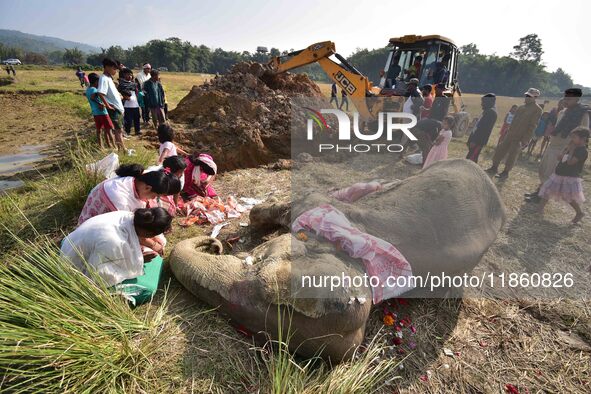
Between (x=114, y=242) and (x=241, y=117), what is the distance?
17.7 feet

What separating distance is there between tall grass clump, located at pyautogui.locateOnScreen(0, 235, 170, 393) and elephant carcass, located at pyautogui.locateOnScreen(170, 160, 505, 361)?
57 cm

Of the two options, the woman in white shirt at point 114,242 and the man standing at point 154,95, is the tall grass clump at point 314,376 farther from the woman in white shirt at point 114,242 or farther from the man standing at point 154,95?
the man standing at point 154,95

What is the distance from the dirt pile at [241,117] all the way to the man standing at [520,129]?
431 cm

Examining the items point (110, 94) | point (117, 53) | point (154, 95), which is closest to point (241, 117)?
point (154, 95)

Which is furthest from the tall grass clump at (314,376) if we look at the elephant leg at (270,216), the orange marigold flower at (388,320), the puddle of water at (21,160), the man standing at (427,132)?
the puddle of water at (21,160)

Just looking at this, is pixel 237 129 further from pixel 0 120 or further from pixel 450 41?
pixel 0 120

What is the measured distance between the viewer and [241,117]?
7.23 m

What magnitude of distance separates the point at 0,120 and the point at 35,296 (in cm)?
1127

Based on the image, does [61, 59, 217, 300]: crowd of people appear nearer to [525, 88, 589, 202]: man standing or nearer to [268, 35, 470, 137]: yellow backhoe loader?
[525, 88, 589, 202]: man standing

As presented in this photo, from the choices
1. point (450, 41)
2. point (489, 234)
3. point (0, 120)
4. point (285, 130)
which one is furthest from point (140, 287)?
point (0, 120)

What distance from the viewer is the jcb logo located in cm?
838

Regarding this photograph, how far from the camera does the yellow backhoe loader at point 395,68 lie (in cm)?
837

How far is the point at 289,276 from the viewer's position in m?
2.22

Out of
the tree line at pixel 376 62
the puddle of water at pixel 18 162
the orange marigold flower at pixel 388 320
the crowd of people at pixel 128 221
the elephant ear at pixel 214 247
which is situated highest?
the tree line at pixel 376 62
